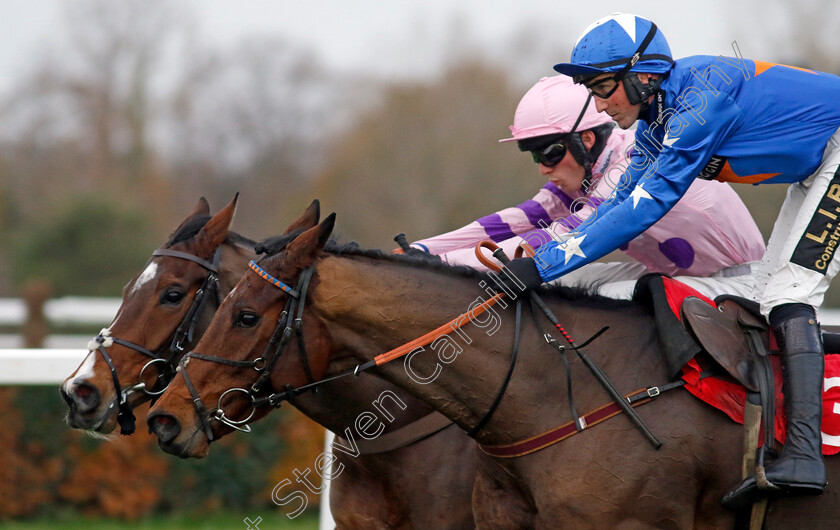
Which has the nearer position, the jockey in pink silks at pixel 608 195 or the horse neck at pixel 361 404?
the horse neck at pixel 361 404

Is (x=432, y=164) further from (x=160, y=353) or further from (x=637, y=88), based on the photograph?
(x=637, y=88)

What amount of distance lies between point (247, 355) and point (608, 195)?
1.80 m

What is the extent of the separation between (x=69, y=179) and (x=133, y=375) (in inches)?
867

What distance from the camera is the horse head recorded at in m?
3.11

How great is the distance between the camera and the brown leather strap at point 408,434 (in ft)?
12.7

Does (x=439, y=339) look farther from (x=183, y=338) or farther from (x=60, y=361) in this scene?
(x=60, y=361)

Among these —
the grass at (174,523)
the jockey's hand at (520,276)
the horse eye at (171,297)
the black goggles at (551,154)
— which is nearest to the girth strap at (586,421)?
the jockey's hand at (520,276)

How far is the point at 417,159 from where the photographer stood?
1988cm

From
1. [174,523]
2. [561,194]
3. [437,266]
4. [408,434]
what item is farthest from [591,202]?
[174,523]

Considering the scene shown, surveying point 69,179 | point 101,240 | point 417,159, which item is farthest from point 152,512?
point 69,179

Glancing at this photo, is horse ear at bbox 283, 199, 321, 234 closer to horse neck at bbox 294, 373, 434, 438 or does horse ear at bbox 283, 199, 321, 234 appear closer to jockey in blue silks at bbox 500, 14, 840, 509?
horse neck at bbox 294, 373, 434, 438

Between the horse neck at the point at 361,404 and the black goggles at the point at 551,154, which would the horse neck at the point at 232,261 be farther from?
the black goggles at the point at 551,154

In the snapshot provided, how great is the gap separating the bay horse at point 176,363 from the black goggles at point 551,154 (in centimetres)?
108

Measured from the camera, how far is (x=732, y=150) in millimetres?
3273
